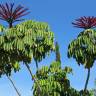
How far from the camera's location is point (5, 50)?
33750mm

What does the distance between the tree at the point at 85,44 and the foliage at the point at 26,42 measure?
6.58 ft

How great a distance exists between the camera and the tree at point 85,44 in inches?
1394

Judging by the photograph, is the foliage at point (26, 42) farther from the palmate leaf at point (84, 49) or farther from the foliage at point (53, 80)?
the foliage at point (53, 80)

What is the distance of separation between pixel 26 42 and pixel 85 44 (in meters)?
4.62

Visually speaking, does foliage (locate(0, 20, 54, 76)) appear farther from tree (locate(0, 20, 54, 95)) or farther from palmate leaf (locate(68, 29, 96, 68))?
palmate leaf (locate(68, 29, 96, 68))

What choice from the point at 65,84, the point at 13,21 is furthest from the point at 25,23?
the point at 65,84

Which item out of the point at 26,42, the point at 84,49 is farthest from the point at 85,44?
the point at 26,42

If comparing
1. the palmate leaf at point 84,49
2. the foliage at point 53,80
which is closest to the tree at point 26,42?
the palmate leaf at point 84,49

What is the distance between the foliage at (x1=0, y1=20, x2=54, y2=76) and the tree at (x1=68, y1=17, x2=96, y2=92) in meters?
2.00

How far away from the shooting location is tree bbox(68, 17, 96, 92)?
116 feet

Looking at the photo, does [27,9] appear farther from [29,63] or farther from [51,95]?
[51,95]

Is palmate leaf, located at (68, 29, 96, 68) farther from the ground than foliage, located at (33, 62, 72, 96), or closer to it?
farther from the ground

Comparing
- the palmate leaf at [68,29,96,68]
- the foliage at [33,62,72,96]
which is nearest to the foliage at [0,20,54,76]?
the palmate leaf at [68,29,96,68]

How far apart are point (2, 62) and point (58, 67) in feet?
21.8
